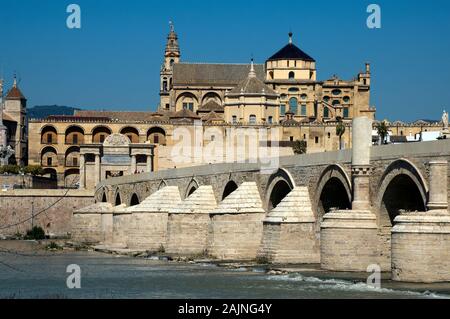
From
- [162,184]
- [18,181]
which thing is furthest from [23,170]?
[162,184]

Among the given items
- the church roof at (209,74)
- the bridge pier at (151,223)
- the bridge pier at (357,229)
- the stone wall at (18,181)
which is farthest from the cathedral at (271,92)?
the bridge pier at (357,229)

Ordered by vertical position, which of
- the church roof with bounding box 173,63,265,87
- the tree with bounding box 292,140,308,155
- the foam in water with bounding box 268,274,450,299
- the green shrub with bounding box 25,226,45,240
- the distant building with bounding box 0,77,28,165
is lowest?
the foam in water with bounding box 268,274,450,299

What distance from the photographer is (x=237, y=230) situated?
58094mm

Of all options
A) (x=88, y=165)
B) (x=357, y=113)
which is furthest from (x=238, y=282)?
(x=357, y=113)

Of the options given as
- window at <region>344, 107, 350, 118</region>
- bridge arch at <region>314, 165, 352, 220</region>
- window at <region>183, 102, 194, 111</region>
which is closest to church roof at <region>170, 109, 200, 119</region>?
window at <region>183, 102, 194, 111</region>

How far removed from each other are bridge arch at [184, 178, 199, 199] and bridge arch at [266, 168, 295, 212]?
487 inches

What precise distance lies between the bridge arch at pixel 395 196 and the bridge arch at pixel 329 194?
441cm

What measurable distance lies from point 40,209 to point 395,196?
59.8m

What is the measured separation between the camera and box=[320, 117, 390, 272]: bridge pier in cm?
4616

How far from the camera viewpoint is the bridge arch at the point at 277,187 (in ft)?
185

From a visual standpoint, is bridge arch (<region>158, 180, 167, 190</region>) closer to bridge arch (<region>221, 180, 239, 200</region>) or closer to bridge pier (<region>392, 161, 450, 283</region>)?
bridge arch (<region>221, 180, 239, 200</region>)

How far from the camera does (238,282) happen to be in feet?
149
